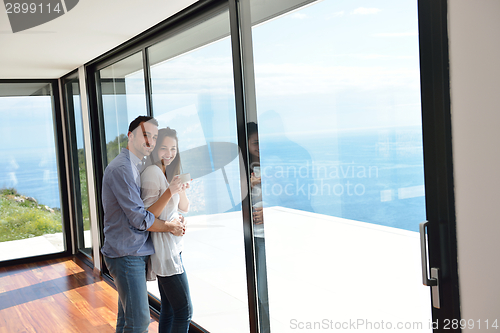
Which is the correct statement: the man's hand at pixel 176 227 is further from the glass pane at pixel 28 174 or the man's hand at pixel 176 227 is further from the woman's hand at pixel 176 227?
the glass pane at pixel 28 174

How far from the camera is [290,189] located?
2.02 meters

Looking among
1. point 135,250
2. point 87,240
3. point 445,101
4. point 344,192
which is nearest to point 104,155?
point 87,240

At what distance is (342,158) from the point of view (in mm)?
1711

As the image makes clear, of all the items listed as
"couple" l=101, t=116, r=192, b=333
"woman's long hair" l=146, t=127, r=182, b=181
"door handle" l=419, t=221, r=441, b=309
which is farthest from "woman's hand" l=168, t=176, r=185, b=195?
"door handle" l=419, t=221, r=441, b=309

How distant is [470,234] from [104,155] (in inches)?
156

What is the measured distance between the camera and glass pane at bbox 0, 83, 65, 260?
5.39 meters

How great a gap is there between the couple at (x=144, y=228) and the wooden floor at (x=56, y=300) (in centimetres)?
108

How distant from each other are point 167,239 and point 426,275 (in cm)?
144

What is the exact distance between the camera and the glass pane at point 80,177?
525cm

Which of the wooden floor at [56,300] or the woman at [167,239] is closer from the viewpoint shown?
the woman at [167,239]

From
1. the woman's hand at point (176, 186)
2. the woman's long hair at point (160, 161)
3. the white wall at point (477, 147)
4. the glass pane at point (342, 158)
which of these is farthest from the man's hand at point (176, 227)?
the white wall at point (477, 147)

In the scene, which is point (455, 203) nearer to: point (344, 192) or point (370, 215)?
point (370, 215)

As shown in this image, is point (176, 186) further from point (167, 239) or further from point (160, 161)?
point (167, 239)

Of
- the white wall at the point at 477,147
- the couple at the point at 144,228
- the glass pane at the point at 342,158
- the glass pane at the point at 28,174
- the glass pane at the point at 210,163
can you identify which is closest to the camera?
the white wall at the point at 477,147
